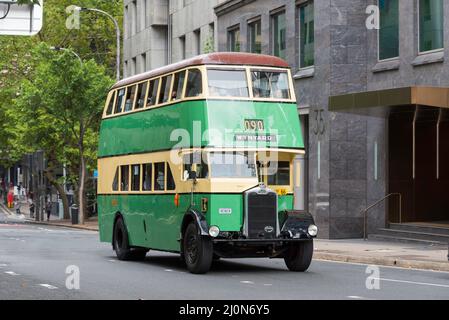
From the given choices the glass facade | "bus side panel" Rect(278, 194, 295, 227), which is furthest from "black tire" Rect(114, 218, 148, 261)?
the glass facade

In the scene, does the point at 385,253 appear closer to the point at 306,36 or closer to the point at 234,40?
the point at 306,36

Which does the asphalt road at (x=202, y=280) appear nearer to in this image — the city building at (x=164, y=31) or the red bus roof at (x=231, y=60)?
the red bus roof at (x=231, y=60)

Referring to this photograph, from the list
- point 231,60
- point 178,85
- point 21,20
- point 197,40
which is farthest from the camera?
point 197,40

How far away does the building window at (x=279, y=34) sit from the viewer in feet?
131

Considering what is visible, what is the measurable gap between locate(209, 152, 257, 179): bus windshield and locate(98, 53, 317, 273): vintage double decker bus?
0.02m

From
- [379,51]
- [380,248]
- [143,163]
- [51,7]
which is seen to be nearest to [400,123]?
[379,51]

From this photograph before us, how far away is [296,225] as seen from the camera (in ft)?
68.2

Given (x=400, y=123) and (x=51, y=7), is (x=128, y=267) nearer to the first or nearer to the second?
(x=400, y=123)

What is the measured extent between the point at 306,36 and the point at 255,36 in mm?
5276

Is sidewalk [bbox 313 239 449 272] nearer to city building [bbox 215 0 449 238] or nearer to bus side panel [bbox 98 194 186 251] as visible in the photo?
city building [bbox 215 0 449 238]

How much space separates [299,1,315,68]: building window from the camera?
37.4m

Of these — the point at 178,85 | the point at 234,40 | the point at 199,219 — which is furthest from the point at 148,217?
the point at 234,40

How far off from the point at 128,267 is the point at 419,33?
13725mm

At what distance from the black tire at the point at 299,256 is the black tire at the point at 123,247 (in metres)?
5.04
